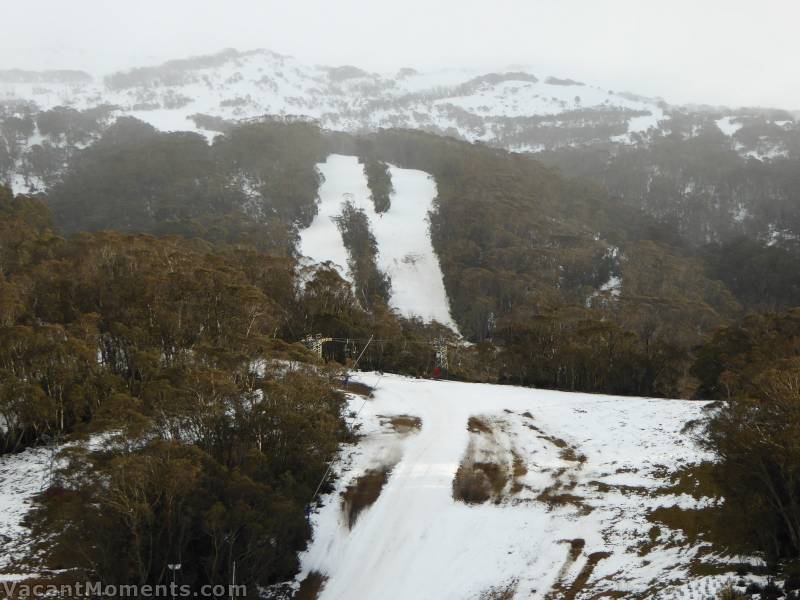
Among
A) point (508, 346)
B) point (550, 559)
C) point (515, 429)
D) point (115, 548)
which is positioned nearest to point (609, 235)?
point (508, 346)

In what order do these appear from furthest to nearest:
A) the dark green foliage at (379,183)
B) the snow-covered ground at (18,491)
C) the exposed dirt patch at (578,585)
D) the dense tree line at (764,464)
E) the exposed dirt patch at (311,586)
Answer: the dark green foliage at (379,183) → the exposed dirt patch at (311,586) → the snow-covered ground at (18,491) → the exposed dirt patch at (578,585) → the dense tree line at (764,464)

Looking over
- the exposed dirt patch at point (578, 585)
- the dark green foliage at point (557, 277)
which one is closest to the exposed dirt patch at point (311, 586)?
the exposed dirt patch at point (578, 585)

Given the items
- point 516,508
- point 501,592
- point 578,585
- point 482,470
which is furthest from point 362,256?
point 578,585

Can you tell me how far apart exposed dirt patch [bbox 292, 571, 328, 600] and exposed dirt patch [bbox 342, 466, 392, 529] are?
256cm

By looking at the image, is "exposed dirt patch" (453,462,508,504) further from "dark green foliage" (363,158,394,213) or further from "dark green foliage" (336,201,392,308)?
"dark green foliage" (363,158,394,213)

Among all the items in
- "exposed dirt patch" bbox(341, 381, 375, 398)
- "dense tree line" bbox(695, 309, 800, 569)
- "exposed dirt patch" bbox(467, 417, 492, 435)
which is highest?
"dense tree line" bbox(695, 309, 800, 569)

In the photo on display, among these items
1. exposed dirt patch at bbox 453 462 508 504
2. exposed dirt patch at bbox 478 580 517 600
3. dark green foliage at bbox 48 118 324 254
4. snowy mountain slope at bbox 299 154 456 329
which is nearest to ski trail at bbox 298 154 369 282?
snowy mountain slope at bbox 299 154 456 329

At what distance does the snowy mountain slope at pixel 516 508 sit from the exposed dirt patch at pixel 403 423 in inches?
5.5

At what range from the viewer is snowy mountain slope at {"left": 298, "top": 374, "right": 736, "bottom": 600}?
17.8 metres

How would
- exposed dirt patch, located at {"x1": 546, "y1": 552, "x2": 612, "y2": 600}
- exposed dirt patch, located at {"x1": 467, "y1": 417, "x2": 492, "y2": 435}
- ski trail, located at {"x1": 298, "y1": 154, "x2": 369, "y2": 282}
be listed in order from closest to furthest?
1. exposed dirt patch, located at {"x1": 546, "y1": 552, "x2": 612, "y2": 600}
2. exposed dirt patch, located at {"x1": 467, "y1": 417, "x2": 492, "y2": 435}
3. ski trail, located at {"x1": 298, "y1": 154, "x2": 369, "y2": 282}

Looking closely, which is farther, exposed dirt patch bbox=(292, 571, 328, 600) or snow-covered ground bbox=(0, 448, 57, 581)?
exposed dirt patch bbox=(292, 571, 328, 600)

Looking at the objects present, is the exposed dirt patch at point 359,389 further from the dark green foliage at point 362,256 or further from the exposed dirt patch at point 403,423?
the dark green foliage at point 362,256

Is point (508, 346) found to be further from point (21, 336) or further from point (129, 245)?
point (21, 336)

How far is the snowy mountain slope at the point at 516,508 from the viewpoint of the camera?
58.3 ft
